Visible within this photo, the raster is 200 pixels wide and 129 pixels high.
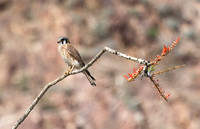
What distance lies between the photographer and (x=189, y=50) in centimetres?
1500

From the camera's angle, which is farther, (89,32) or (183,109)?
(89,32)

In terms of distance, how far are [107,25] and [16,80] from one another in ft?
16.8

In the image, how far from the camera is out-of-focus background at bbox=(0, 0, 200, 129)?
11.7 meters

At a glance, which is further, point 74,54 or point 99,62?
point 99,62


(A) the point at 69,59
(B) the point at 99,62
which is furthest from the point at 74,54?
(B) the point at 99,62

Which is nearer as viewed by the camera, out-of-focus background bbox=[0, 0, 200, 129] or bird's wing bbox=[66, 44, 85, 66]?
bird's wing bbox=[66, 44, 85, 66]

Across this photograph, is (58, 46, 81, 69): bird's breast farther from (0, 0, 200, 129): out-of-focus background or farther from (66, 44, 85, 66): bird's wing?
(0, 0, 200, 129): out-of-focus background

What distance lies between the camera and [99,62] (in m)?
14.2

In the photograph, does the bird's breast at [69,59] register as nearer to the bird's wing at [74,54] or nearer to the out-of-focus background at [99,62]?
the bird's wing at [74,54]

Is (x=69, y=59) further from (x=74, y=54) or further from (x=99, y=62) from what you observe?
(x=99, y=62)

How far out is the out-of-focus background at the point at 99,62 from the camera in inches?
462

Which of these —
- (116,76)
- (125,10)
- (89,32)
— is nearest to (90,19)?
(89,32)

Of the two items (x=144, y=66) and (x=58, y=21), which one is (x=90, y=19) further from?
(x=144, y=66)

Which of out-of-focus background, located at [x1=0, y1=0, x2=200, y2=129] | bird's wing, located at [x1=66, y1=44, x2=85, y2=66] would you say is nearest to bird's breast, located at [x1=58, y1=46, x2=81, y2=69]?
bird's wing, located at [x1=66, y1=44, x2=85, y2=66]
